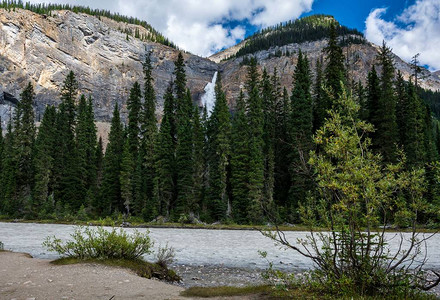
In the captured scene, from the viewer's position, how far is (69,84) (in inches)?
2511

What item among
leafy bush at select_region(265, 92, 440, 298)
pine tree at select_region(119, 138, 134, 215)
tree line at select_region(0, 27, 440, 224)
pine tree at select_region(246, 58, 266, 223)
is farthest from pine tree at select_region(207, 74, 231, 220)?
leafy bush at select_region(265, 92, 440, 298)

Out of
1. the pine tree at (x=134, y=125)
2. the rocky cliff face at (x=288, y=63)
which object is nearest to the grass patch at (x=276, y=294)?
the pine tree at (x=134, y=125)

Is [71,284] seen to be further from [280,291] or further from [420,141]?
[420,141]

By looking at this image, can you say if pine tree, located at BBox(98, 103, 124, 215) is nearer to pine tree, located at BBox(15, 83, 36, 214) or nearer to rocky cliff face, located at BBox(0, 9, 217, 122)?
pine tree, located at BBox(15, 83, 36, 214)

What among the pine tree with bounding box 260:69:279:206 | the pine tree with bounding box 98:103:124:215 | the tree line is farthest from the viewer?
the pine tree with bounding box 98:103:124:215

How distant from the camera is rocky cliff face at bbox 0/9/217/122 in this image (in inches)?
5231

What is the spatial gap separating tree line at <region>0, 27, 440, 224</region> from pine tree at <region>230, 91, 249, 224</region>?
0.49 feet

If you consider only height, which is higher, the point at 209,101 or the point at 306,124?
the point at 209,101

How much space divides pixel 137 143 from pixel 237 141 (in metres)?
19.6

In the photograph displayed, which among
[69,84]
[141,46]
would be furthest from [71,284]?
[141,46]

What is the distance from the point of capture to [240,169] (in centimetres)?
4578

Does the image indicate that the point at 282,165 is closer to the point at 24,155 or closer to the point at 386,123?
the point at 386,123

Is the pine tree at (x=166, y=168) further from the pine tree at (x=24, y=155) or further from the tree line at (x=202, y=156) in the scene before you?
the pine tree at (x=24, y=155)

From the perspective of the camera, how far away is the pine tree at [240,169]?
1744 inches
